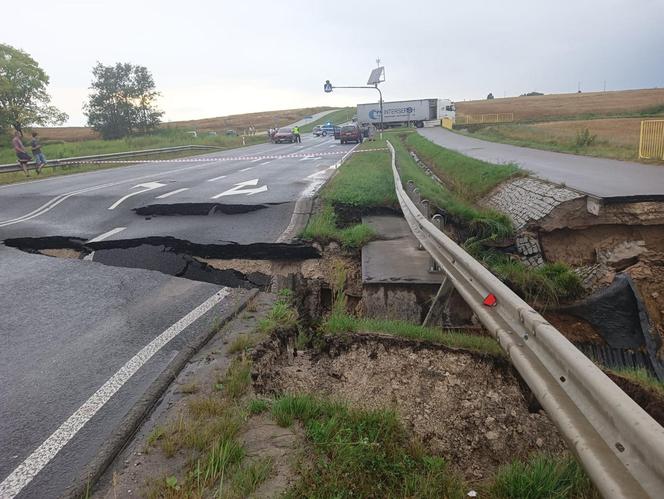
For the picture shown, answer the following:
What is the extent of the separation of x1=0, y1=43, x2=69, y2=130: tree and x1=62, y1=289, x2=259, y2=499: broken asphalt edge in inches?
2283

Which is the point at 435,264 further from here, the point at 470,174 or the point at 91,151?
the point at 91,151

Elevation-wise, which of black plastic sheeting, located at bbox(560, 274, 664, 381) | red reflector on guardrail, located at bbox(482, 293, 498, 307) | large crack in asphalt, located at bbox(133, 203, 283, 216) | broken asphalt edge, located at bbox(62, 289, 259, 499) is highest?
red reflector on guardrail, located at bbox(482, 293, 498, 307)

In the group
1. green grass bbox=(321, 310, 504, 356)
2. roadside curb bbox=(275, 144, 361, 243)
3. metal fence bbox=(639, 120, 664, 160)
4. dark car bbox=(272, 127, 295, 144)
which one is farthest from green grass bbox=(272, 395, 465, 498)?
dark car bbox=(272, 127, 295, 144)

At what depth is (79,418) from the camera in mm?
3217

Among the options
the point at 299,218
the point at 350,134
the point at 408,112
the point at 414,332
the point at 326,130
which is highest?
the point at 408,112

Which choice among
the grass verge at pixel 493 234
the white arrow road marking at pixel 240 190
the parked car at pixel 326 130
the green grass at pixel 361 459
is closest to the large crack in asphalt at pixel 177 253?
the grass verge at pixel 493 234

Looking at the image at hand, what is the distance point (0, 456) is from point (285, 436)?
176 cm

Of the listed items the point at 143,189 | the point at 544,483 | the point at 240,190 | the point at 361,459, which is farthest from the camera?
the point at 143,189

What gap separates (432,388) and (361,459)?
→ 4.48 feet

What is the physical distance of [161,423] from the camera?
306 cm

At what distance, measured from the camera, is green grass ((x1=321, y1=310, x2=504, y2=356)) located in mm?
4300

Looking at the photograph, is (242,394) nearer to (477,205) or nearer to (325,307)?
(325,307)

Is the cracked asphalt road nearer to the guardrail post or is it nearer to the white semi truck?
the guardrail post

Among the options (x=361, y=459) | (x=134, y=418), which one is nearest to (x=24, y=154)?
(x=134, y=418)
